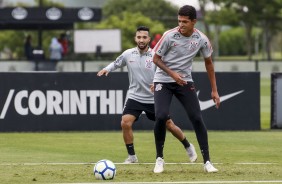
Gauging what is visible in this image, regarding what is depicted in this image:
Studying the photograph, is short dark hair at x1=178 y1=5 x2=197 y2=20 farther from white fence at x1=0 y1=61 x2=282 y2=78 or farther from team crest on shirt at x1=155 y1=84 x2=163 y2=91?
white fence at x1=0 y1=61 x2=282 y2=78

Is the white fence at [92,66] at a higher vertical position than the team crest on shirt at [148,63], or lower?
lower

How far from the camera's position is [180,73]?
529 inches

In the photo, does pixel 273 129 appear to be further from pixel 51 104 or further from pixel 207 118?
pixel 51 104

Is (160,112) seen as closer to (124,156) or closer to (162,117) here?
(162,117)

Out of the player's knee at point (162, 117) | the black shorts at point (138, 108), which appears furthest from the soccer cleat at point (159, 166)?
the black shorts at point (138, 108)

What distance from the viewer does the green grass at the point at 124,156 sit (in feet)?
42.4

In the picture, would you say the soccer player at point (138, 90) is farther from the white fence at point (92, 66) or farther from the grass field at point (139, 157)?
the white fence at point (92, 66)

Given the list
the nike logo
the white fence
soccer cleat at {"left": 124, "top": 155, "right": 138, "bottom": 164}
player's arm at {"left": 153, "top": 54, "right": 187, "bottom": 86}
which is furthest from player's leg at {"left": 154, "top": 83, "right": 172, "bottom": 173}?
the white fence

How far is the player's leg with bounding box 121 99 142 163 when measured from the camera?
1498 centimetres

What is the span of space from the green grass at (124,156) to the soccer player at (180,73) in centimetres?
49

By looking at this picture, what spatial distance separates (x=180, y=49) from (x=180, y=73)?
0.33 meters

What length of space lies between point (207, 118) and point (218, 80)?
0.84 meters

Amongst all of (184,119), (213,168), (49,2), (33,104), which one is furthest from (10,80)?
(49,2)

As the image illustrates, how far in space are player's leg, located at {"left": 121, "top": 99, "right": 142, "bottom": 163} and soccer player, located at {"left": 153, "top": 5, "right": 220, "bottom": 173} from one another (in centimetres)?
143
